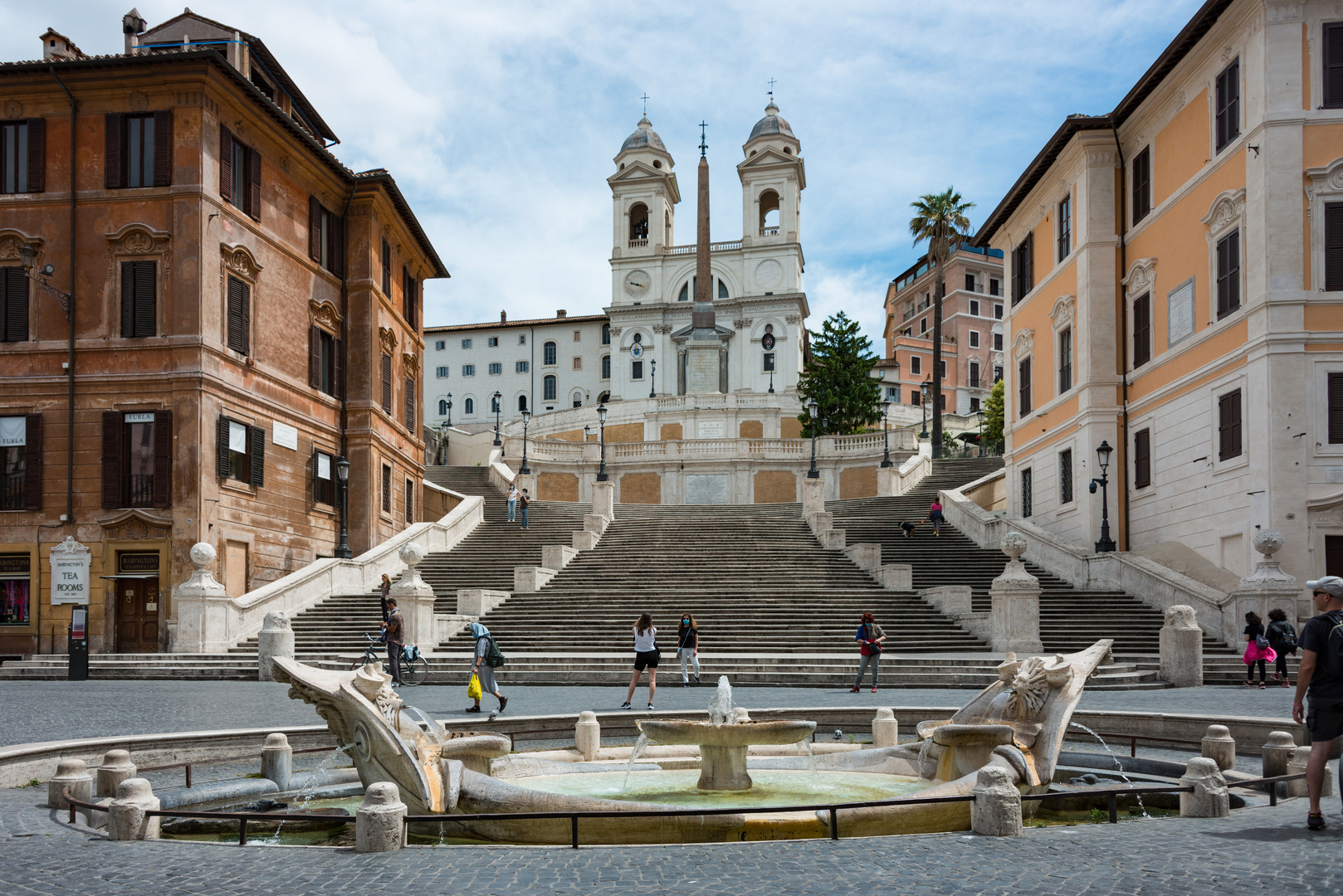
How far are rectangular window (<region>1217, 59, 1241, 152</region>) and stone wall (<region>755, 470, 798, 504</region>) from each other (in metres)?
26.8

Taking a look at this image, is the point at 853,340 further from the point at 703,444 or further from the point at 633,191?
the point at 633,191

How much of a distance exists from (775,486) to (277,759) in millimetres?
40509

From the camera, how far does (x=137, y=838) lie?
786 cm

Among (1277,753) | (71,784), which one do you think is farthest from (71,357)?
(1277,753)

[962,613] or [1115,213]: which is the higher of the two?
[1115,213]

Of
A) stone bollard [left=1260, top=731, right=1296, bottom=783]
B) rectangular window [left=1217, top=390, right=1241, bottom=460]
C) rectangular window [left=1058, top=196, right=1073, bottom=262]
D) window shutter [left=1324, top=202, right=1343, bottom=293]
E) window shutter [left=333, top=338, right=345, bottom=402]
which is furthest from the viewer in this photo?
window shutter [left=333, top=338, right=345, bottom=402]

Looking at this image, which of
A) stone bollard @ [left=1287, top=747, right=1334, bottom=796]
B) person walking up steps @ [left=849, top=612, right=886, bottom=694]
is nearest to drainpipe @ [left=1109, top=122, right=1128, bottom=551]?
person walking up steps @ [left=849, top=612, right=886, bottom=694]

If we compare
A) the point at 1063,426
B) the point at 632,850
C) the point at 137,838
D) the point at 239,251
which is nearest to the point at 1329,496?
the point at 1063,426

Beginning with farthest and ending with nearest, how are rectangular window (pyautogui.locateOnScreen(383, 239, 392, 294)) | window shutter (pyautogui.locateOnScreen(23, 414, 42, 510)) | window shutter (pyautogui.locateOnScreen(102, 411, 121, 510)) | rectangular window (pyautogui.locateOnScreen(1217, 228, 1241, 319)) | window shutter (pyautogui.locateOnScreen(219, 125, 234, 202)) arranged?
1. rectangular window (pyautogui.locateOnScreen(383, 239, 392, 294))
2. window shutter (pyautogui.locateOnScreen(219, 125, 234, 202))
3. window shutter (pyautogui.locateOnScreen(23, 414, 42, 510))
4. window shutter (pyautogui.locateOnScreen(102, 411, 121, 510))
5. rectangular window (pyautogui.locateOnScreen(1217, 228, 1241, 319))

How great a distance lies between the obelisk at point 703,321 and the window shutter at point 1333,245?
58.3m

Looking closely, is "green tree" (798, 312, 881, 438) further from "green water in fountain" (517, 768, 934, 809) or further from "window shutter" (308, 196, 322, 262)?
"green water in fountain" (517, 768, 934, 809)

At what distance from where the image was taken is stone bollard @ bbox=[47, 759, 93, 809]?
Answer: 8883 millimetres

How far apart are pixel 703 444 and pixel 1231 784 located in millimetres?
41874

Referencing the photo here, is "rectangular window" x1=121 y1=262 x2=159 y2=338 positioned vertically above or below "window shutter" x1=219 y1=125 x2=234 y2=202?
below
